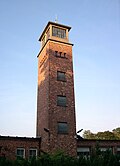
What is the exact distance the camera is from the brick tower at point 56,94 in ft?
77.1

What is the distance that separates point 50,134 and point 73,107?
4.00m

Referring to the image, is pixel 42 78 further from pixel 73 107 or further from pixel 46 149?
pixel 46 149

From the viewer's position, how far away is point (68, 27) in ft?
93.7

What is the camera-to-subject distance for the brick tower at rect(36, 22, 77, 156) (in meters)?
23.5

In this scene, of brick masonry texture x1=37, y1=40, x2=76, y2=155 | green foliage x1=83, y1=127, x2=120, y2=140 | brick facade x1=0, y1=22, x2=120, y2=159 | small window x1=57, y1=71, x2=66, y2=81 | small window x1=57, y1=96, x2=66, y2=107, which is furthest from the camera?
green foliage x1=83, y1=127, x2=120, y2=140

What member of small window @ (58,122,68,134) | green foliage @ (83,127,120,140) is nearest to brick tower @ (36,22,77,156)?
small window @ (58,122,68,134)

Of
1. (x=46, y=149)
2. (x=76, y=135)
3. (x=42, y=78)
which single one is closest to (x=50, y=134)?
(x=46, y=149)

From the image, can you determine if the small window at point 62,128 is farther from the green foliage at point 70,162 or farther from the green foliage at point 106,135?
the green foliage at point 106,135

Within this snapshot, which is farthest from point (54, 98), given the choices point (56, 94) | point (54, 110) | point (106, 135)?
point (106, 135)

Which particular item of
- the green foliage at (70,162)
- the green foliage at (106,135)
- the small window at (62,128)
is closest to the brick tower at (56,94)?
the small window at (62,128)

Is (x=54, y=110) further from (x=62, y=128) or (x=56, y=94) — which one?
(x=62, y=128)

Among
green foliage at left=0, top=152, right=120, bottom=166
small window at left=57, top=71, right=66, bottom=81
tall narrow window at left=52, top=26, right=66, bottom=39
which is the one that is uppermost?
tall narrow window at left=52, top=26, right=66, bottom=39

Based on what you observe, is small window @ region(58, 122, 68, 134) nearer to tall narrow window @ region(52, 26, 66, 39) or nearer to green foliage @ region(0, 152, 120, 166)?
tall narrow window @ region(52, 26, 66, 39)

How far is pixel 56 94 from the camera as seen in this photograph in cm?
2492
